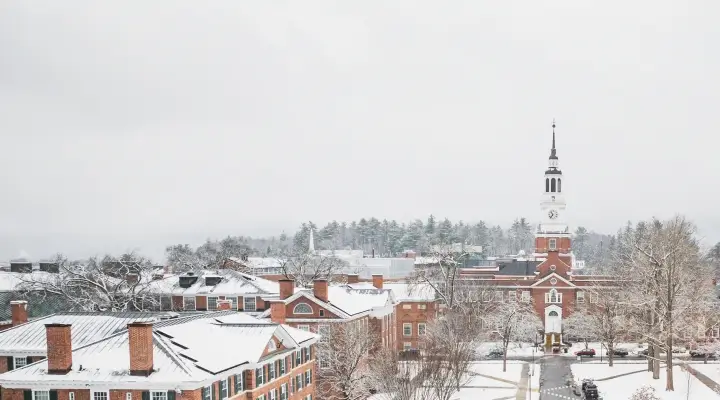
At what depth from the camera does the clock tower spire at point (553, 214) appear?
93.8 metres

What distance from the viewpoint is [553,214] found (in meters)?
94.0

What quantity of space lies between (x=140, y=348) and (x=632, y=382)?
44140 millimetres

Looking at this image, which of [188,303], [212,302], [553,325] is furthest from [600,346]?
[188,303]

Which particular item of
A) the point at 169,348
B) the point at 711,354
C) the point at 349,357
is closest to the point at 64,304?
the point at 349,357

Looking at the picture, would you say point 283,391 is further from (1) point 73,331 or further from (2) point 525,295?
(2) point 525,295

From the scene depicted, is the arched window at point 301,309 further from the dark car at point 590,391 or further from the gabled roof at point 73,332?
the dark car at point 590,391

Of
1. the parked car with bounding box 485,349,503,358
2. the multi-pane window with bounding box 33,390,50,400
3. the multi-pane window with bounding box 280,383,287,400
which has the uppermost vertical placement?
the multi-pane window with bounding box 33,390,50,400

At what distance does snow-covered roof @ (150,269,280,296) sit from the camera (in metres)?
67.8

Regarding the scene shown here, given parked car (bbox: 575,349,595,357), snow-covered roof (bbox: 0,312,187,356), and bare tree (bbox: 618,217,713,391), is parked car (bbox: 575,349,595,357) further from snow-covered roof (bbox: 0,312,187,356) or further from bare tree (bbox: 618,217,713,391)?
snow-covered roof (bbox: 0,312,187,356)

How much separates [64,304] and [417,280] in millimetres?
41188

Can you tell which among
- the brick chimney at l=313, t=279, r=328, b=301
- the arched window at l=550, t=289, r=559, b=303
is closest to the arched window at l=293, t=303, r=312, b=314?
the brick chimney at l=313, t=279, r=328, b=301

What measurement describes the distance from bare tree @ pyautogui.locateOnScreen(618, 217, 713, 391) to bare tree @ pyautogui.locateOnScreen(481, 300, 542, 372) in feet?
59.3

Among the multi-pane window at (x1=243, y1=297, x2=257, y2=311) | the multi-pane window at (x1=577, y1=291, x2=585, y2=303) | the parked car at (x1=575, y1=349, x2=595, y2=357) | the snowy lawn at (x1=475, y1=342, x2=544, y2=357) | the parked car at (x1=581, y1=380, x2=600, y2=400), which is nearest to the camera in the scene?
the parked car at (x1=581, y1=380, x2=600, y2=400)

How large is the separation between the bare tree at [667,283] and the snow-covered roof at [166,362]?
33.0 meters
